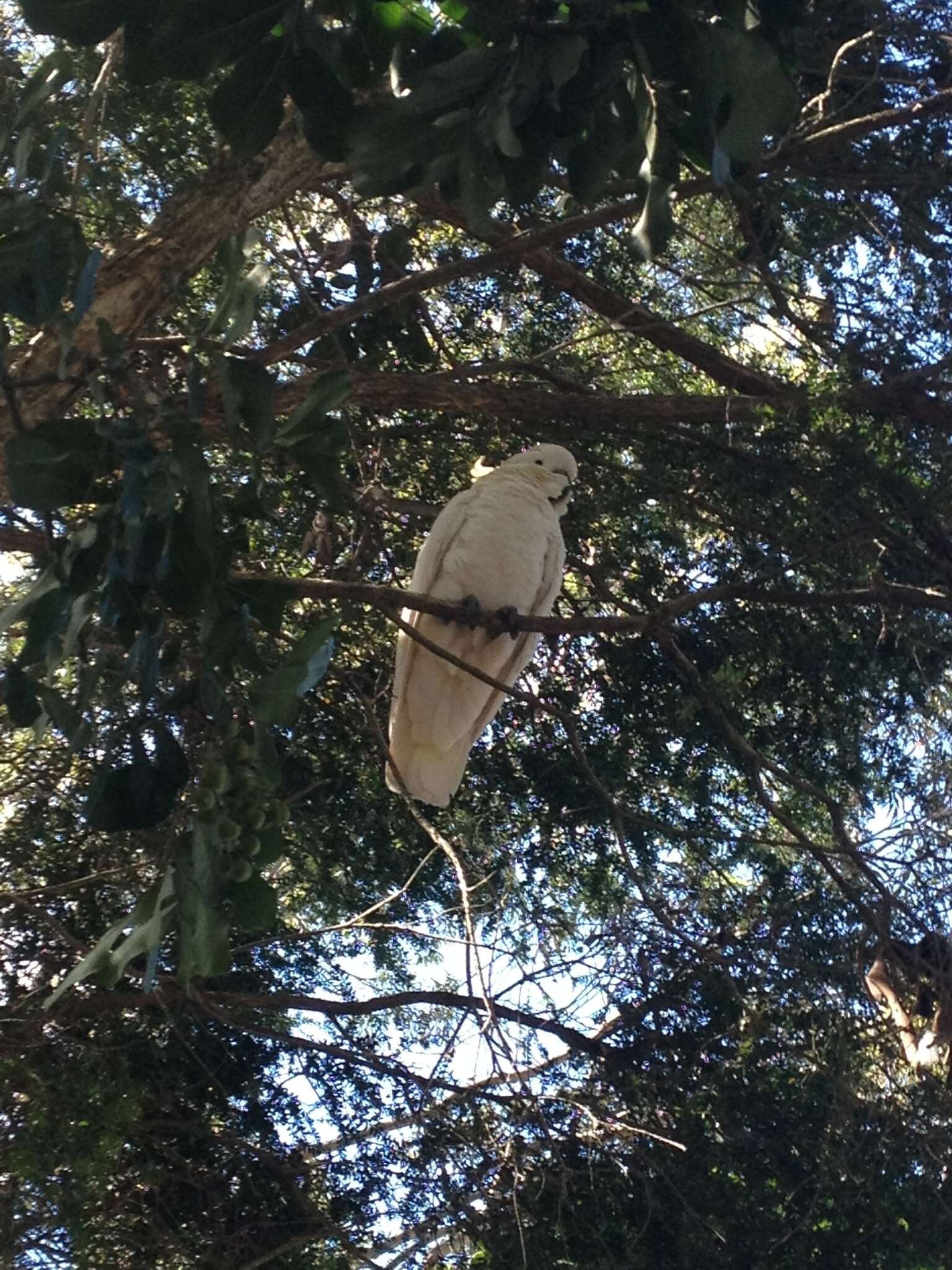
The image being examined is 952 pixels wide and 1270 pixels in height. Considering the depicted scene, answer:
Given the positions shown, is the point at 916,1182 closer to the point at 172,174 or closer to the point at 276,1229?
the point at 276,1229

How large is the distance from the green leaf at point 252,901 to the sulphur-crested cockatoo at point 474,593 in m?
2.01

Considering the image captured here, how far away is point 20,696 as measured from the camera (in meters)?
1.43

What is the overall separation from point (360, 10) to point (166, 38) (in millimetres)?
251

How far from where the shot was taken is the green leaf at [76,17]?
118 cm

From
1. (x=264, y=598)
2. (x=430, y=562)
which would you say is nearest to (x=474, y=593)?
(x=430, y=562)

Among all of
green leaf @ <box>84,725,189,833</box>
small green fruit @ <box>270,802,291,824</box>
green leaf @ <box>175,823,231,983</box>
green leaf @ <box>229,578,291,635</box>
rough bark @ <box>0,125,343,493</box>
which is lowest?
green leaf @ <box>175,823,231,983</box>

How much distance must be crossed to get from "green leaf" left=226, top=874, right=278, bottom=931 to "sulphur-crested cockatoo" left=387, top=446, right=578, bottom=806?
2011mm

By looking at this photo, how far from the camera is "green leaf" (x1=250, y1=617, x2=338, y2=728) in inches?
49.5

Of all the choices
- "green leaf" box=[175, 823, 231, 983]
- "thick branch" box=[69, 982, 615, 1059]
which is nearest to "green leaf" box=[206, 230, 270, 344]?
"green leaf" box=[175, 823, 231, 983]

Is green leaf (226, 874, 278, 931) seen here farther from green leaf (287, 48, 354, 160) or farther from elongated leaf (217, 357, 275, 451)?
green leaf (287, 48, 354, 160)

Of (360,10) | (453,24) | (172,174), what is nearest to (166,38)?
(360,10)

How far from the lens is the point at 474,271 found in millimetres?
2766

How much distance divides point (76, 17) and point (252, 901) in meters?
0.85

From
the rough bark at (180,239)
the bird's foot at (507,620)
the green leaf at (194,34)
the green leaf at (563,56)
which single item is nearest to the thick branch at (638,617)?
→ the bird's foot at (507,620)
